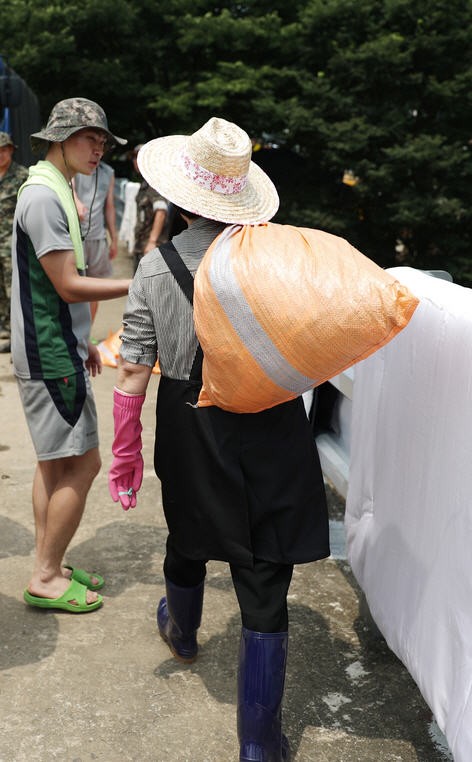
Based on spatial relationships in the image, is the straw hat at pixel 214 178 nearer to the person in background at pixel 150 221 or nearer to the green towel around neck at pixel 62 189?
the green towel around neck at pixel 62 189

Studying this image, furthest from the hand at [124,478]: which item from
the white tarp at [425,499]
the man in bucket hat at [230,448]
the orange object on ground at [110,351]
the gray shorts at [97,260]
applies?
the orange object on ground at [110,351]

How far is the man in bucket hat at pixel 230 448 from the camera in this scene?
2.63m

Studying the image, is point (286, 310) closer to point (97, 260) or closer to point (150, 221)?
point (97, 260)

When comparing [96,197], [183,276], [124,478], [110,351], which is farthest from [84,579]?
[96,197]

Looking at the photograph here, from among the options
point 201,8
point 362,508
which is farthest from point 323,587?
point 201,8

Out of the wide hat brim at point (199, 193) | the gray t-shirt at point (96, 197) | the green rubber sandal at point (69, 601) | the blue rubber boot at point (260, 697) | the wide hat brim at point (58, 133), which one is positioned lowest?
the gray t-shirt at point (96, 197)

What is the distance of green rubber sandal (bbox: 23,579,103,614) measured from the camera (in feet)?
11.7

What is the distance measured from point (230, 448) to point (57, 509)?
1.17 meters

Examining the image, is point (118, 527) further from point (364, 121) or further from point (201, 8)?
point (201, 8)

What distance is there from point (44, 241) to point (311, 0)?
51.3 ft

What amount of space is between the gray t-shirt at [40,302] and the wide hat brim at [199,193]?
0.58 m

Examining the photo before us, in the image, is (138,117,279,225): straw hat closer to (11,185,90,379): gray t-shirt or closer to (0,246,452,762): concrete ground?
(11,185,90,379): gray t-shirt

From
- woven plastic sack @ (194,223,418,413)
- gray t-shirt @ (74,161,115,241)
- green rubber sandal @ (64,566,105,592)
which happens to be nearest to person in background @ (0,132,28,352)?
gray t-shirt @ (74,161,115,241)

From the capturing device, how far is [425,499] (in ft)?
8.38
